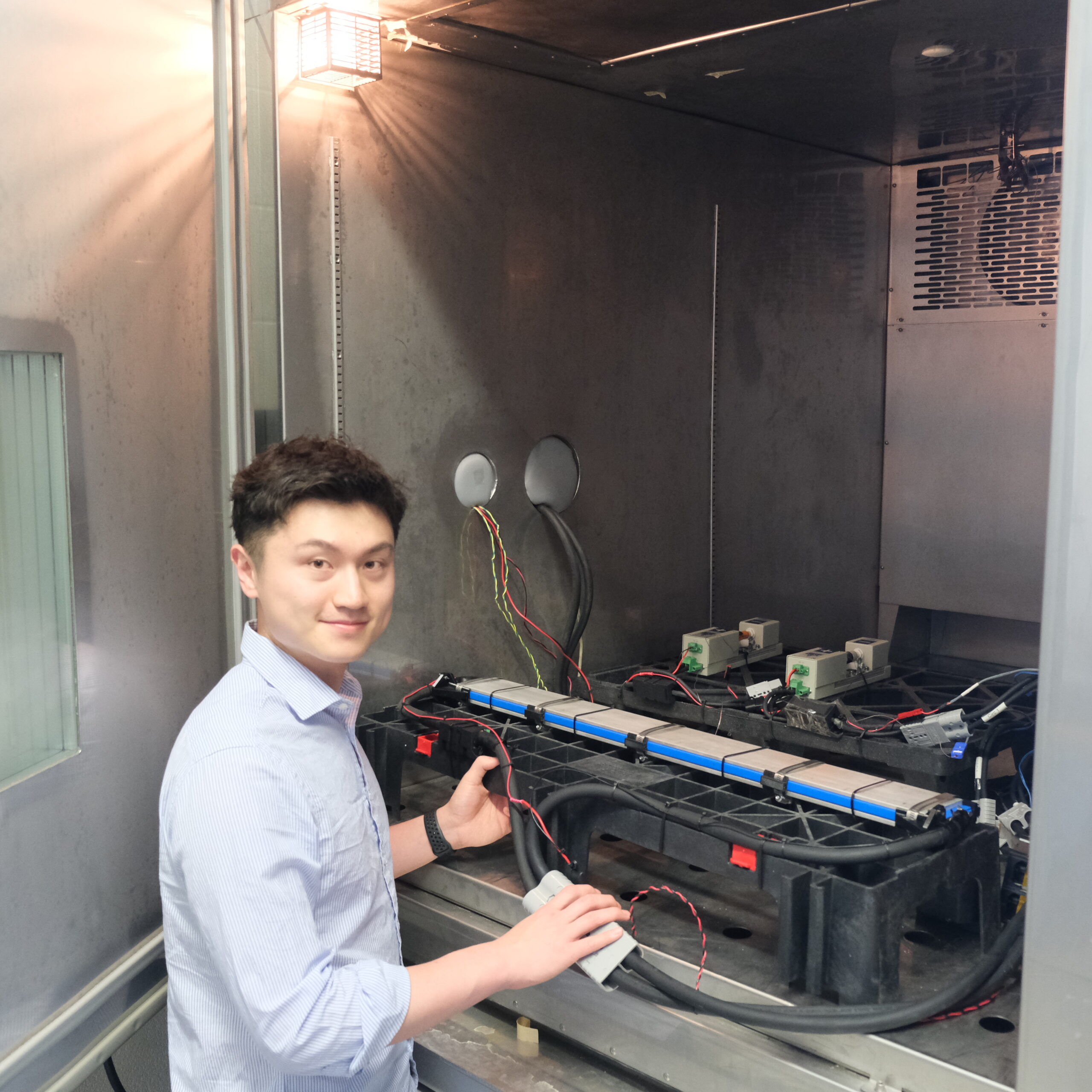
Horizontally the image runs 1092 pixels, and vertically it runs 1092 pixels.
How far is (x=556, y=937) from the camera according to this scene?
50.6 inches

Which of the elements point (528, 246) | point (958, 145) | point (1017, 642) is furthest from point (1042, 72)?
point (1017, 642)

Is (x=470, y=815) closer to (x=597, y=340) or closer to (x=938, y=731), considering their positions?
(x=938, y=731)

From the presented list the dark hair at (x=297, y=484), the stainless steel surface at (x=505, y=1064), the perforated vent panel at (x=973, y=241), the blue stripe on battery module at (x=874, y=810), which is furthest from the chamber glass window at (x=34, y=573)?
the perforated vent panel at (x=973, y=241)

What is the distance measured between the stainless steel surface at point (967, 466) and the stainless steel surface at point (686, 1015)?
5.83ft

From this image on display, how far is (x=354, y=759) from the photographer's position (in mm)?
1362

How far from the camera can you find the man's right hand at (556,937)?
4.12ft

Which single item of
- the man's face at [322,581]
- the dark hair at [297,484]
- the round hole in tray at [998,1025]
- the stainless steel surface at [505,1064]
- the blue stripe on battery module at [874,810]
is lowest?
the stainless steel surface at [505,1064]

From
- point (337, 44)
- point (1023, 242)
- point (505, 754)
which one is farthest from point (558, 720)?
point (1023, 242)

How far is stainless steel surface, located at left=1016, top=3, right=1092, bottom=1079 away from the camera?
112 centimetres

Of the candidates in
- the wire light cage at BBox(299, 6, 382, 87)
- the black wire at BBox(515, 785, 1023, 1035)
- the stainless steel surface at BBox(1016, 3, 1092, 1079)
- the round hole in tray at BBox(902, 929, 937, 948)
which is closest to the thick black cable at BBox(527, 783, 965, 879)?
the black wire at BBox(515, 785, 1023, 1035)

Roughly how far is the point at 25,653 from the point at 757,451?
96.8 inches

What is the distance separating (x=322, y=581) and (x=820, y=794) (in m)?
0.96

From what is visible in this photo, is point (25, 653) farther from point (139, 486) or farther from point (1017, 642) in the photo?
point (1017, 642)

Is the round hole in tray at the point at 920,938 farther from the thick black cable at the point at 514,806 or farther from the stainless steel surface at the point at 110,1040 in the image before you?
the stainless steel surface at the point at 110,1040
